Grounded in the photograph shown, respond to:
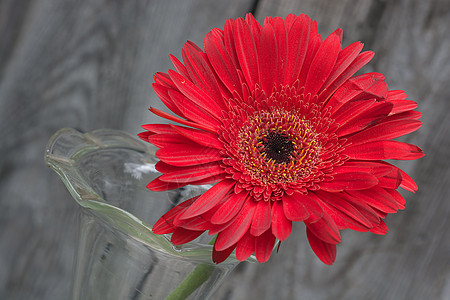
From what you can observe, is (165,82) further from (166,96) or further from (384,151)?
(384,151)

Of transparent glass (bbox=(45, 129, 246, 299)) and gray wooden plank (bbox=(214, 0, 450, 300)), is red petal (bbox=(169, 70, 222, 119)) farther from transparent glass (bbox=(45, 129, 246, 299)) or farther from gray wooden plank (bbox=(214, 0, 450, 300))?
gray wooden plank (bbox=(214, 0, 450, 300))

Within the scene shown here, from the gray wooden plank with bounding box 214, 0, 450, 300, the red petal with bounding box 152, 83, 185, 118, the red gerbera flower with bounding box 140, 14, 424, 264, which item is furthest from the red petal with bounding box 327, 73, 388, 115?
the gray wooden plank with bounding box 214, 0, 450, 300

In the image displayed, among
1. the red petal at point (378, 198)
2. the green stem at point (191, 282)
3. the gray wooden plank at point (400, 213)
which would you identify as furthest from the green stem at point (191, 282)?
the gray wooden plank at point (400, 213)

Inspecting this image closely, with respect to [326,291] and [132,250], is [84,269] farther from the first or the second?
[326,291]

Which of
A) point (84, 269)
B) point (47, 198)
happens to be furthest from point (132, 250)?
point (47, 198)

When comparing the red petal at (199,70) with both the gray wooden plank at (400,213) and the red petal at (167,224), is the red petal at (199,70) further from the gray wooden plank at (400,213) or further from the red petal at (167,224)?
the gray wooden plank at (400,213)

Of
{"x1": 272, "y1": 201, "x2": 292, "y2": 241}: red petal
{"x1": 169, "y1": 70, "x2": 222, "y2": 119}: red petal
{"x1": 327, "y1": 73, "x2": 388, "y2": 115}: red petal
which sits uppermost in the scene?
{"x1": 327, "y1": 73, "x2": 388, "y2": 115}: red petal

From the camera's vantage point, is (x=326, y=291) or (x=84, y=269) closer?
(x=84, y=269)
